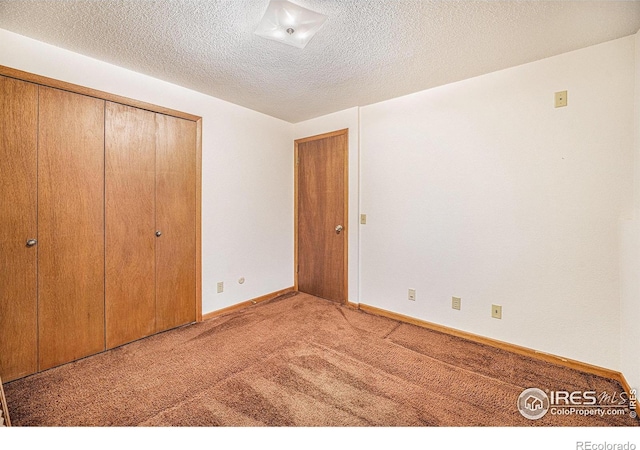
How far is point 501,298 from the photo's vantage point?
7.82 feet

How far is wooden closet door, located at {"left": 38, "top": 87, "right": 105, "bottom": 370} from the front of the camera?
2010 mm

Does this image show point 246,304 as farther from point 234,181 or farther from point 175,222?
point 234,181

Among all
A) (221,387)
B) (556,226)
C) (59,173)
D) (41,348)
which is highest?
(59,173)

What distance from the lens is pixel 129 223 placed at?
2420 millimetres

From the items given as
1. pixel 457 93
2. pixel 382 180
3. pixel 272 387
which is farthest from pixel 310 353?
pixel 457 93

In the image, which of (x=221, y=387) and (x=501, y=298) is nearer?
(x=221, y=387)

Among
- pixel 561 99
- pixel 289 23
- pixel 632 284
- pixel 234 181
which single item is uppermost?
pixel 289 23

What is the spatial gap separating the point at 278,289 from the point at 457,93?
117 inches

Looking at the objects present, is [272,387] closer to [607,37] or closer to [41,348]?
[41,348]

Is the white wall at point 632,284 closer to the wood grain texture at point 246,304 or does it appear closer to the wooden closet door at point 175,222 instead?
the wood grain texture at point 246,304

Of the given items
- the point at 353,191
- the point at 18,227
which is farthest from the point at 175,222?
the point at 353,191
